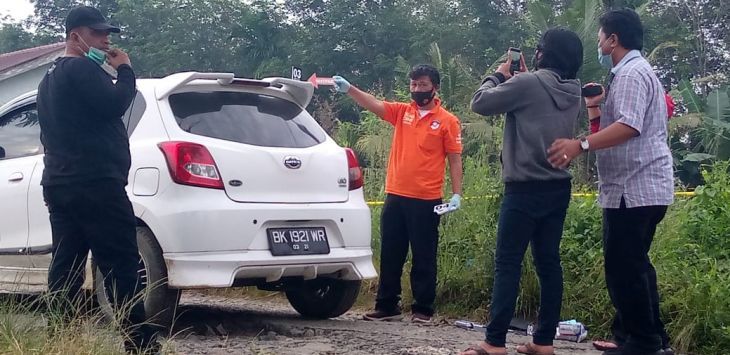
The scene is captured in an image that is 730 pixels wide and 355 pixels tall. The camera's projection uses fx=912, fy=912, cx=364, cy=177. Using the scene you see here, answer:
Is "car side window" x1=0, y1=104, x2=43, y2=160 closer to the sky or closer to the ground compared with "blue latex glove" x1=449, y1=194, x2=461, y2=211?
closer to the sky

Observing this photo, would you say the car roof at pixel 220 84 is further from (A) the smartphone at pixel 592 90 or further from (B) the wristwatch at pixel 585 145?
(B) the wristwatch at pixel 585 145

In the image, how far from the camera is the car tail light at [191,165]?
5047 millimetres

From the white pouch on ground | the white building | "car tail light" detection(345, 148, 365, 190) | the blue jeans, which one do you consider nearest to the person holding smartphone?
the blue jeans

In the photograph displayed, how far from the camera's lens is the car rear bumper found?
5000 mm

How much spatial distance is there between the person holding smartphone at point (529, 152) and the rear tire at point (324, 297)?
1.47 metres

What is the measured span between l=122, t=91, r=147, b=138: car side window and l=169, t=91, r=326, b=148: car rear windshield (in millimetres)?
179

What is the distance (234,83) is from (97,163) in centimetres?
161

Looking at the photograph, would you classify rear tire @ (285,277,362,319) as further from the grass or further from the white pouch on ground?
the white pouch on ground

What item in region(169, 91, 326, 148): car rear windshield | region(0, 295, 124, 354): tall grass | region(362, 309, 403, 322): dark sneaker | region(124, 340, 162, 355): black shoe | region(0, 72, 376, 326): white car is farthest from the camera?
region(362, 309, 403, 322): dark sneaker

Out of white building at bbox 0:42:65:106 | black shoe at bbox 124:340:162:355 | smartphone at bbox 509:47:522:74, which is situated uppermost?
white building at bbox 0:42:65:106

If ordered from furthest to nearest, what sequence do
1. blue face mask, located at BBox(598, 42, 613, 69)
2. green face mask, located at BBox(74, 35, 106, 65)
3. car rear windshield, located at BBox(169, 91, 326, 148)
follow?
car rear windshield, located at BBox(169, 91, 326, 148), blue face mask, located at BBox(598, 42, 613, 69), green face mask, located at BBox(74, 35, 106, 65)

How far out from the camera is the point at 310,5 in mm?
40281

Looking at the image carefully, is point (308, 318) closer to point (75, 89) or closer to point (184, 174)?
point (184, 174)

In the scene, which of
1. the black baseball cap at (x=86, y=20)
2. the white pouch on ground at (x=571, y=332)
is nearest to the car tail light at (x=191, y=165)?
the black baseball cap at (x=86, y=20)
